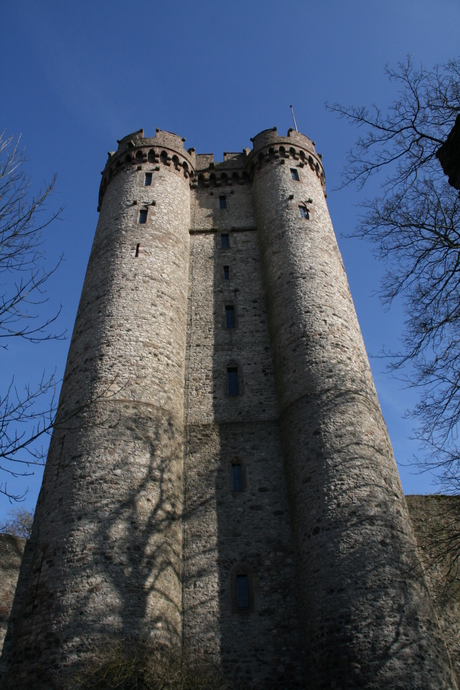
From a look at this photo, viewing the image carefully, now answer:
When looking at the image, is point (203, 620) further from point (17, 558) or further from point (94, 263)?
point (94, 263)

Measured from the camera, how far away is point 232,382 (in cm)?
1636

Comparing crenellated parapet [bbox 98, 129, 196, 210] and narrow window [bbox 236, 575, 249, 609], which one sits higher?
crenellated parapet [bbox 98, 129, 196, 210]

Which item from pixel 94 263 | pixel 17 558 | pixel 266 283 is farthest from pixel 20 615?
pixel 266 283

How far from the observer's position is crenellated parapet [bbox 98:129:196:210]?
21.5 metres

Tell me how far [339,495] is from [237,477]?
319 centimetres

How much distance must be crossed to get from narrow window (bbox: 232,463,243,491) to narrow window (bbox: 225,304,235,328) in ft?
16.6

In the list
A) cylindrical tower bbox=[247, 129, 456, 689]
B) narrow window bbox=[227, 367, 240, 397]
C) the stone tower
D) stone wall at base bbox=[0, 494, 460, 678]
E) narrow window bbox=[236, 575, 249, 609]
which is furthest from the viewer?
narrow window bbox=[227, 367, 240, 397]

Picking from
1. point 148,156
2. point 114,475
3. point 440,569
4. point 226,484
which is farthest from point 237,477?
point 148,156

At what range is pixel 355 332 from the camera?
1595 centimetres

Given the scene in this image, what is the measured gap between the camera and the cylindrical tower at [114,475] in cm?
1060

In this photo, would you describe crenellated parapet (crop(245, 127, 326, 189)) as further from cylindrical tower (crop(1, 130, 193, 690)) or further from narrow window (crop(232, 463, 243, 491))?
narrow window (crop(232, 463, 243, 491))

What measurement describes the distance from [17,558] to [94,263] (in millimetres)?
9404

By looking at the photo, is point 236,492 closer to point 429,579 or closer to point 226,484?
point 226,484

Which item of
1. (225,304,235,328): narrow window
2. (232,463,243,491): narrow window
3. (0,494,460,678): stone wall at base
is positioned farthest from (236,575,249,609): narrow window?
(225,304,235,328): narrow window
